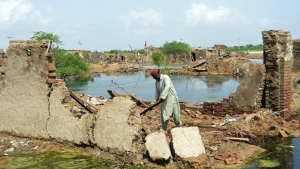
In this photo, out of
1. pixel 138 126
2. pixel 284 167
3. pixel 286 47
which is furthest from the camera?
pixel 286 47

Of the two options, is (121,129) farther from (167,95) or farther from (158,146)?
(167,95)

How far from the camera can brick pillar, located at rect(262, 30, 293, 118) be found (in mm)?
9703

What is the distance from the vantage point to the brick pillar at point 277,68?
31.8 feet

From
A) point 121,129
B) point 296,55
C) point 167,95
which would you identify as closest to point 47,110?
point 121,129

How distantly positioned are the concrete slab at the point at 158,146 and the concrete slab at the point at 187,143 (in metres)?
0.17

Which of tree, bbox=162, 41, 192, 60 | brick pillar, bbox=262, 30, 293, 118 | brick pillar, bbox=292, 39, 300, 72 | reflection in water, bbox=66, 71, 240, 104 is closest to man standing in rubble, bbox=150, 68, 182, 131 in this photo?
brick pillar, bbox=262, 30, 293, 118

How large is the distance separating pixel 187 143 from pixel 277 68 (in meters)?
4.59

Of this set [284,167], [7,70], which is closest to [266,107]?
[284,167]

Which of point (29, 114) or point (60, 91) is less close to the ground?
point (60, 91)

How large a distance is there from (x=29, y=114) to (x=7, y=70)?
1.24 meters

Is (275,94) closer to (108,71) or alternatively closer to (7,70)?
(7,70)

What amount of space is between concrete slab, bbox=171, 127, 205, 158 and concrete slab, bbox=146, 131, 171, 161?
0.55ft

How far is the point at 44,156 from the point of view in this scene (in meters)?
7.53

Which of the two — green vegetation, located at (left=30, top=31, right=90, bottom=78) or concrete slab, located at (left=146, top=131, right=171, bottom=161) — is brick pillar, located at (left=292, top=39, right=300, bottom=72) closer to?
concrete slab, located at (left=146, top=131, right=171, bottom=161)
